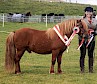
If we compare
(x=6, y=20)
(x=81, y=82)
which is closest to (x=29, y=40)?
(x=81, y=82)

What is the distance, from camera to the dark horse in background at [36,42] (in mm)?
9219

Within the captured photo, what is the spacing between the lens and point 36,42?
30.6 ft

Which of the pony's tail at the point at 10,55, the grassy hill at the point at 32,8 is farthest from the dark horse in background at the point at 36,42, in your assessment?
the grassy hill at the point at 32,8

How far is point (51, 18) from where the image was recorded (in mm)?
39844

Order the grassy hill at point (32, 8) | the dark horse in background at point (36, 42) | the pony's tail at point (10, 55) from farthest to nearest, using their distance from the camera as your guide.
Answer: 1. the grassy hill at point (32, 8)
2. the pony's tail at point (10, 55)
3. the dark horse in background at point (36, 42)

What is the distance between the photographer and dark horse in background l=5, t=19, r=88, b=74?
9.22 metres

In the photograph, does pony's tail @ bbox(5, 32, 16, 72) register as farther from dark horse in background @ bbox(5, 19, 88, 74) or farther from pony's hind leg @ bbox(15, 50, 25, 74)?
pony's hind leg @ bbox(15, 50, 25, 74)

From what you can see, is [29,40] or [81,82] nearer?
[81,82]

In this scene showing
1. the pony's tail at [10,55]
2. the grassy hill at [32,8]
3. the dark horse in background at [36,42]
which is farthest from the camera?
the grassy hill at [32,8]

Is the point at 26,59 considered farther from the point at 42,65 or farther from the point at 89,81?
the point at 89,81

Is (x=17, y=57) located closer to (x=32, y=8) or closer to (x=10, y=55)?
(x=10, y=55)

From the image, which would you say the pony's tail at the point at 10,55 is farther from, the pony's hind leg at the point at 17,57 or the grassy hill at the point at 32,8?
the grassy hill at the point at 32,8

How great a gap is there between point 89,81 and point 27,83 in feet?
5.41

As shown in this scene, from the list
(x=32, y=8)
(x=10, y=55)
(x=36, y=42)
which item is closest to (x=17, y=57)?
(x=10, y=55)
